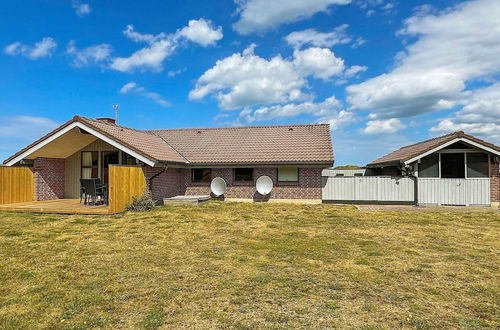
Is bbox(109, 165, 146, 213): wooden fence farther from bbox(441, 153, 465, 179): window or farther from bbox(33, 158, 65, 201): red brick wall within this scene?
bbox(441, 153, 465, 179): window

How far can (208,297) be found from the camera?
5176 mm

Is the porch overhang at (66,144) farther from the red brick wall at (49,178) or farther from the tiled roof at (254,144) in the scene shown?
the tiled roof at (254,144)

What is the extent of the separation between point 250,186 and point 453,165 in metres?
11.0

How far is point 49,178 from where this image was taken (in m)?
17.7

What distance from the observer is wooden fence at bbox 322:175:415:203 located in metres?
17.6

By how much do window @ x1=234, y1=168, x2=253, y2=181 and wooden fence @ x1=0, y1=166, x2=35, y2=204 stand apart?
428 inches

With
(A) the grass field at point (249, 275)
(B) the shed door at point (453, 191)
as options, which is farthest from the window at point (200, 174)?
(B) the shed door at point (453, 191)

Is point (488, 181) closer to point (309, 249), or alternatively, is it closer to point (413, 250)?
point (413, 250)

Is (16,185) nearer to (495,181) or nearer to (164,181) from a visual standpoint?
(164,181)

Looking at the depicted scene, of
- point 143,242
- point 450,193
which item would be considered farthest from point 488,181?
point 143,242

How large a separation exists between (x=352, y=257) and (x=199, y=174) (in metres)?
13.8

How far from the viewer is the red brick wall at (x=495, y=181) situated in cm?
1670

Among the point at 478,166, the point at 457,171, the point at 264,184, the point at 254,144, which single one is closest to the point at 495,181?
the point at 478,166

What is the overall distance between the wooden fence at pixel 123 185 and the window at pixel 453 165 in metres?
15.5
